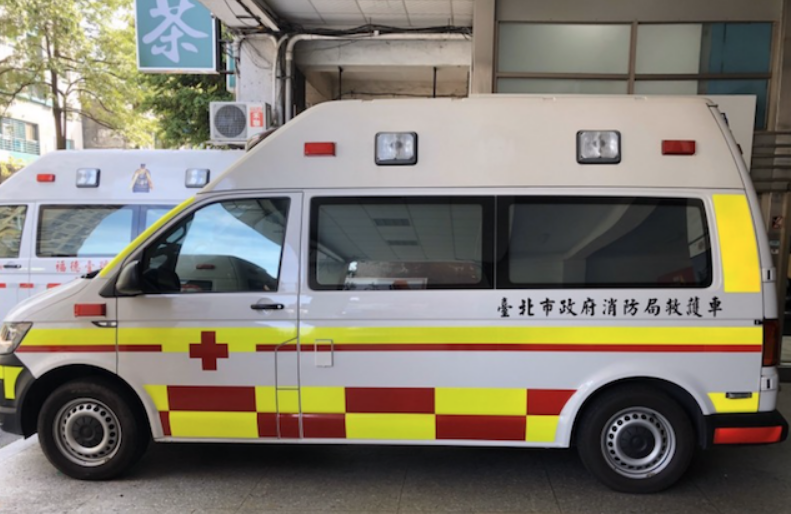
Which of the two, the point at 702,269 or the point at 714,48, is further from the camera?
the point at 714,48

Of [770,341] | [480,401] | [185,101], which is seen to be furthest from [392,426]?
[185,101]

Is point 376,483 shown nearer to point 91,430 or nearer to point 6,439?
point 91,430

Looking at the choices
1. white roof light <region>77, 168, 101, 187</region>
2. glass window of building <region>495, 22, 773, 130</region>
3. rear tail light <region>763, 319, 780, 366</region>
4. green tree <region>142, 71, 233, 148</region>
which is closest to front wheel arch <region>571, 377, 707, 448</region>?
rear tail light <region>763, 319, 780, 366</region>

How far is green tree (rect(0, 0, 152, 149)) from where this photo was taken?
14.1m

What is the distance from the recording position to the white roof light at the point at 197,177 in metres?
6.89

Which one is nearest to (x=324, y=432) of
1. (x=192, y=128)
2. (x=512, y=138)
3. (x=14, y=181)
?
(x=512, y=138)

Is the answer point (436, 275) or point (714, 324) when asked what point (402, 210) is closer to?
point (436, 275)

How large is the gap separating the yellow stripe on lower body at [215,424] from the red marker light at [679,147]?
3144 millimetres

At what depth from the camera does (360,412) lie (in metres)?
3.52

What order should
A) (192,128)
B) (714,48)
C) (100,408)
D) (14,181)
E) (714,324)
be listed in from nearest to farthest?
1. (714,324)
2. (100,408)
3. (714,48)
4. (14,181)
5. (192,128)

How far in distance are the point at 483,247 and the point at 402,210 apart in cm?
57

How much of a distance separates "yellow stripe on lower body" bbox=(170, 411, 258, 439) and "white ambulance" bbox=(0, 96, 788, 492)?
0.01 metres

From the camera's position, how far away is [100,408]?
3.67m

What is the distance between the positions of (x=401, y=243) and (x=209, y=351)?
1.43 metres
